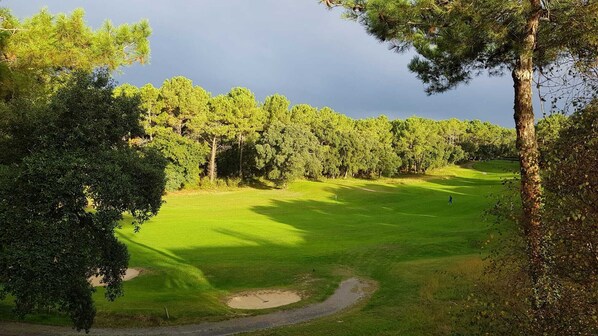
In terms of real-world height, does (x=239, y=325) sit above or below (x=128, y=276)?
above

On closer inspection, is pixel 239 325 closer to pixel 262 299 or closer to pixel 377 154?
pixel 262 299

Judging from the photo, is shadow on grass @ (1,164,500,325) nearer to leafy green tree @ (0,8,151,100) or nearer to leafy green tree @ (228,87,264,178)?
leafy green tree @ (0,8,151,100)

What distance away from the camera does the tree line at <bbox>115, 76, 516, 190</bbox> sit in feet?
253

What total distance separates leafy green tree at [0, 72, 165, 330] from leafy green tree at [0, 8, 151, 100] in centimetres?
435

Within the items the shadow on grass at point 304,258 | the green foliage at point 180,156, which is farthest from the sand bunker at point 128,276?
the green foliage at point 180,156

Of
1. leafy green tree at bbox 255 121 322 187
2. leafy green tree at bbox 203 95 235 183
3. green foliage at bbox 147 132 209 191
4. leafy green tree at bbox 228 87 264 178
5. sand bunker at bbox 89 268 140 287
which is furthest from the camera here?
leafy green tree at bbox 228 87 264 178

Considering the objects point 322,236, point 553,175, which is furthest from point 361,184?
point 553,175

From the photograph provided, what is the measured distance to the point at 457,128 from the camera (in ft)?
521

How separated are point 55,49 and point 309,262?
65.5 ft

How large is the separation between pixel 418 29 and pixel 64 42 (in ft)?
43.3

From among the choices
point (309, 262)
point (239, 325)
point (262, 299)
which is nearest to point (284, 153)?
point (309, 262)

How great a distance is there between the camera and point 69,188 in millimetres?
11125

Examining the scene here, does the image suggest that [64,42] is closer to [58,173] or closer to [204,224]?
[58,173]

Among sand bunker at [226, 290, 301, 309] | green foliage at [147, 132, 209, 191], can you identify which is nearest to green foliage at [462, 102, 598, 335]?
sand bunker at [226, 290, 301, 309]
